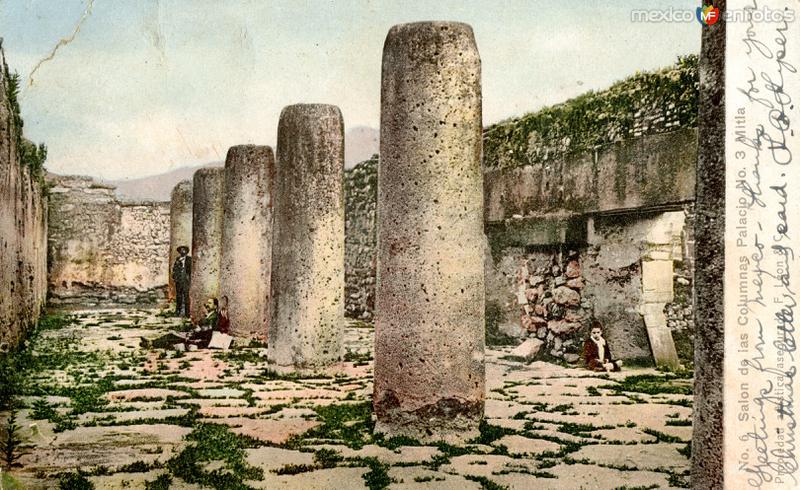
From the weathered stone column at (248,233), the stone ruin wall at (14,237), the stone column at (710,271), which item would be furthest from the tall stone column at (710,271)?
the weathered stone column at (248,233)

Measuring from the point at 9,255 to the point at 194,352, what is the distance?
9.00ft

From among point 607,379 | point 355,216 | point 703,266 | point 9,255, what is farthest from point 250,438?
point 355,216

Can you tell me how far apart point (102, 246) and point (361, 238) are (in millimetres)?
10770

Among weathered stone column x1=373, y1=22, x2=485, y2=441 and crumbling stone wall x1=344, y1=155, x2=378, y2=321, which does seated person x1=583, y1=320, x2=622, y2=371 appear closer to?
weathered stone column x1=373, y1=22, x2=485, y2=441

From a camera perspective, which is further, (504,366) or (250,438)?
(504,366)

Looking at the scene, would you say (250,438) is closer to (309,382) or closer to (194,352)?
A: (309,382)

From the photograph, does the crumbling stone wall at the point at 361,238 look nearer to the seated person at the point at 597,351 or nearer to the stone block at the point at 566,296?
the stone block at the point at 566,296

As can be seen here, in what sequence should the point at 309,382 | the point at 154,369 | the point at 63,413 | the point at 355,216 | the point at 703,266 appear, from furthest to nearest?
the point at 355,216 → the point at 154,369 → the point at 309,382 → the point at 63,413 → the point at 703,266

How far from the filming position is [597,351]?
368 inches

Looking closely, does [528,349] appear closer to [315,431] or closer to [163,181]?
[315,431]

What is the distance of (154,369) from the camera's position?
911 centimetres
